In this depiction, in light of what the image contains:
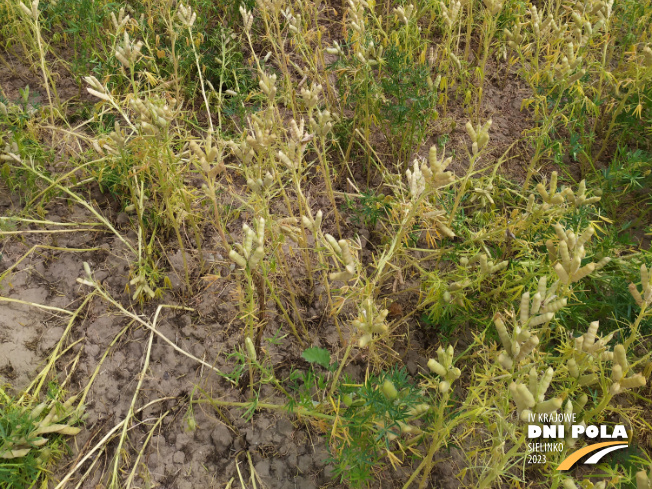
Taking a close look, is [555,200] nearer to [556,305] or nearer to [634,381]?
[556,305]

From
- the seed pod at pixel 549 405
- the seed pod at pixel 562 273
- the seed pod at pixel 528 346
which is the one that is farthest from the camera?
the seed pod at pixel 562 273

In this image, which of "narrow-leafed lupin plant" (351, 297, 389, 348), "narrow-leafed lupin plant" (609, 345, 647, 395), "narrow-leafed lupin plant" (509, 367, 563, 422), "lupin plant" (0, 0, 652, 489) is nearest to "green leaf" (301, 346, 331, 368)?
"lupin plant" (0, 0, 652, 489)

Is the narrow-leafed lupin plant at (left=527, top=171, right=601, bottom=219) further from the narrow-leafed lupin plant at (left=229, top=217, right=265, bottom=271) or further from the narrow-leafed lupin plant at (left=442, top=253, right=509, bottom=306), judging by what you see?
the narrow-leafed lupin plant at (left=229, top=217, right=265, bottom=271)

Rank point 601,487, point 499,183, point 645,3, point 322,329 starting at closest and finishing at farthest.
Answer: point 601,487
point 322,329
point 499,183
point 645,3

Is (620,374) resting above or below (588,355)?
above

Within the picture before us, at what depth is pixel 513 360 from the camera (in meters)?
1.43

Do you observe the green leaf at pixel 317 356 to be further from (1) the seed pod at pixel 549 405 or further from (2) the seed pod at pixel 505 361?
(1) the seed pod at pixel 549 405

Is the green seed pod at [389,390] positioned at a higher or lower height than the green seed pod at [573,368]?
higher

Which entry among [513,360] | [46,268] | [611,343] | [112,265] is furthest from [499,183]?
A: [46,268]

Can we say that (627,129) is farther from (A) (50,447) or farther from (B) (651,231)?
(A) (50,447)

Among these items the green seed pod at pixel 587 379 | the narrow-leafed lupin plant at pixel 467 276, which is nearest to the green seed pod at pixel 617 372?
the green seed pod at pixel 587 379

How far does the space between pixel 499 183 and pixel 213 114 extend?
163 centimetres

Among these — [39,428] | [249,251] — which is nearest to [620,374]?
[249,251]

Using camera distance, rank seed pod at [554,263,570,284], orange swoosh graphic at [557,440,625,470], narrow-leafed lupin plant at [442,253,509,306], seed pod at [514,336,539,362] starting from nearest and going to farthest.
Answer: seed pod at [514,336,539,362]
seed pod at [554,263,570,284]
orange swoosh graphic at [557,440,625,470]
narrow-leafed lupin plant at [442,253,509,306]
